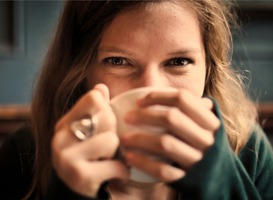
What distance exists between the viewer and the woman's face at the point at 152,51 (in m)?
0.79

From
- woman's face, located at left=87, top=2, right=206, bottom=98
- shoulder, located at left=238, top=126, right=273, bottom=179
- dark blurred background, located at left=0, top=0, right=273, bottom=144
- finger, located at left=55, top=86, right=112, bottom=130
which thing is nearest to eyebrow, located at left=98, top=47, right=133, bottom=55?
woman's face, located at left=87, top=2, right=206, bottom=98

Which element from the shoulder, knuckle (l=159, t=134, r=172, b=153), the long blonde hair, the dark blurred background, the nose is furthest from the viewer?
the dark blurred background

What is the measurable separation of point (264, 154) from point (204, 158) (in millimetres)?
460

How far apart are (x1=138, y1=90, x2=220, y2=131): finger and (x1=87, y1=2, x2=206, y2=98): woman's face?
171mm

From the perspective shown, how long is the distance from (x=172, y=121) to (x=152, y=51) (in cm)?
23

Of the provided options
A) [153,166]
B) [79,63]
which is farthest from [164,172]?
[79,63]

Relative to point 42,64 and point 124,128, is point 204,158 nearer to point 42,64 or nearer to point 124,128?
point 124,128

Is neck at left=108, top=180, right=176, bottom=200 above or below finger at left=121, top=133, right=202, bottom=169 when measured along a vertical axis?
below

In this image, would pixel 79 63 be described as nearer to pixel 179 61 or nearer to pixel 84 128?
pixel 179 61

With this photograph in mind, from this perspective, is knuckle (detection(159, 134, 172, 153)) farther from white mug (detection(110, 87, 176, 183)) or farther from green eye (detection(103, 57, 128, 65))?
green eye (detection(103, 57, 128, 65))

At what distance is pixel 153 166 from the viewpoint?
586 millimetres

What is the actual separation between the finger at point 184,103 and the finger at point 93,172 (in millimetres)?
87

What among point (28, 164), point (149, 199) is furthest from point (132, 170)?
point (28, 164)

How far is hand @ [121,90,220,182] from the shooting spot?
583 mm
